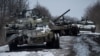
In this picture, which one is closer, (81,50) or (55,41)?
(81,50)

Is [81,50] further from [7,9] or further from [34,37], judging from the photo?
[7,9]

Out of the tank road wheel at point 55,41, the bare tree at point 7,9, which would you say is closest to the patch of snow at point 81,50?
the tank road wheel at point 55,41

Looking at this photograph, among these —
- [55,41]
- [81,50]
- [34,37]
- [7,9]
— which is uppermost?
[7,9]

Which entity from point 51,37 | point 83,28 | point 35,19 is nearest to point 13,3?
point 83,28

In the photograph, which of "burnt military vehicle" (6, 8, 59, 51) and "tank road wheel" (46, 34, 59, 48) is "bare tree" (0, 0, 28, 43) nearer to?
"burnt military vehicle" (6, 8, 59, 51)

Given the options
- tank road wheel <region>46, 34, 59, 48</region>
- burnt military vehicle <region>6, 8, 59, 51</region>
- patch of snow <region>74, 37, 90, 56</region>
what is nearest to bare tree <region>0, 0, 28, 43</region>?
burnt military vehicle <region>6, 8, 59, 51</region>

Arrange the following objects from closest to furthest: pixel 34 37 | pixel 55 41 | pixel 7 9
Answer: pixel 34 37
pixel 55 41
pixel 7 9

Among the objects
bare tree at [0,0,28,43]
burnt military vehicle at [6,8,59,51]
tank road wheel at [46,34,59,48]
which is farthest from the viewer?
bare tree at [0,0,28,43]

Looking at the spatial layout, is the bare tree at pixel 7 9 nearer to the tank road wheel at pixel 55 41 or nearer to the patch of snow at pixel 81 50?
the tank road wheel at pixel 55 41

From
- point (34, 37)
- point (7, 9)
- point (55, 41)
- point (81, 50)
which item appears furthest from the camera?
point (7, 9)

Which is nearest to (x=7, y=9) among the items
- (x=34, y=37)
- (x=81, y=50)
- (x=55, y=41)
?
(x=55, y=41)

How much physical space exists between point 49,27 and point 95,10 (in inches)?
2003

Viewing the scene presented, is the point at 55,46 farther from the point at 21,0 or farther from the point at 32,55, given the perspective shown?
the point at 21,0

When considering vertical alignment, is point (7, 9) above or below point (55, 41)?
above
